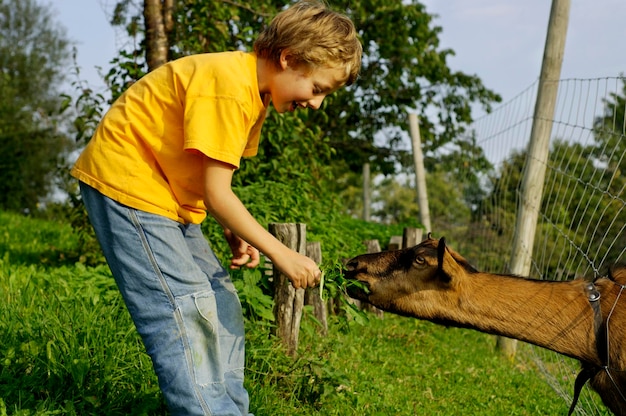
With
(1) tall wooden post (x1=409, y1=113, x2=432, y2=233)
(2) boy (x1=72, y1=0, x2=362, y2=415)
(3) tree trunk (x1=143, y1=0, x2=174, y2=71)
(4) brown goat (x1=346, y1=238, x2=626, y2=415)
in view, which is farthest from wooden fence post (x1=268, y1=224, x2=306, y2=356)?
(1) tall wooden post (x1=409, y1=113, x2=432, y2=233)

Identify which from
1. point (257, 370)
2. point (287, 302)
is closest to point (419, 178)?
point (287, 302)

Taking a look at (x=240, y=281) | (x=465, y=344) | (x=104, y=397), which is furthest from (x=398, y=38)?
(x=104, y=397)

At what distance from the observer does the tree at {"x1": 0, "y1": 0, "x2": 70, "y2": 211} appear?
27547 mm

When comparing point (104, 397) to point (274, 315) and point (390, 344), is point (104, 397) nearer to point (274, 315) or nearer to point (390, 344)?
point (274, 315)

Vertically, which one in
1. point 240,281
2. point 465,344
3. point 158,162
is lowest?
point 465,344

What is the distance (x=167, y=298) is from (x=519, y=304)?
173 cm

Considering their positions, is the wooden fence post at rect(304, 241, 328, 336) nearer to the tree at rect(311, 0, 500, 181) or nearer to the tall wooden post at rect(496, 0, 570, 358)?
the tall wooden post at rect(496, 0, 570, 358)

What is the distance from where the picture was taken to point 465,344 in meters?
7.91

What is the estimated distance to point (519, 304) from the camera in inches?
147

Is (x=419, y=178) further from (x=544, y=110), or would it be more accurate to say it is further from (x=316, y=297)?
(x=316, y=297)

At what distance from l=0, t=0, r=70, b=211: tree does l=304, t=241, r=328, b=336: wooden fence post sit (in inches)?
888

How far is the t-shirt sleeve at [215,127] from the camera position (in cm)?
284

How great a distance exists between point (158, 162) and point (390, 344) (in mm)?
4548

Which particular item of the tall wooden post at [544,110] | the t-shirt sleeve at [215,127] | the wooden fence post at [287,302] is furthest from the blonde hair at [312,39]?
the tall wooden post at [544,110]
